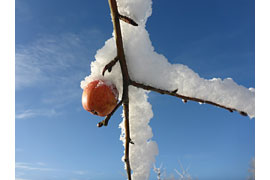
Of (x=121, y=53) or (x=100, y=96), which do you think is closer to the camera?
(x=121, y=53)

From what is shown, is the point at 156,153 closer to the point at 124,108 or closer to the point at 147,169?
the point at 147,169

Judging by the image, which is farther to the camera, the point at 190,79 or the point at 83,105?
the point at 83,105

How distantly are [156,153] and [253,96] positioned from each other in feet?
1.59

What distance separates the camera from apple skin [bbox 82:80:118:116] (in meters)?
0.96

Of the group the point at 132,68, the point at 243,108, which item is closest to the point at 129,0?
the point at 132,68

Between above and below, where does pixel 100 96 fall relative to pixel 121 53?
below

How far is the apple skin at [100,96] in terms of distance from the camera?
0.96 meters

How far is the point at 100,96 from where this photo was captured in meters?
0.97

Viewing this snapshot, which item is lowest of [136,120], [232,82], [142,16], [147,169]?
[147,169]

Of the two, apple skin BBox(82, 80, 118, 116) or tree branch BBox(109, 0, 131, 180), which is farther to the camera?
apple skin BBox(82, 80, 118, 116)

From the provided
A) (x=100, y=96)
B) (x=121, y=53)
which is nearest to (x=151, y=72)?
(x=121, y=53)

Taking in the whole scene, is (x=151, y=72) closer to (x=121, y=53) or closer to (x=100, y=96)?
(x=121, y=53)

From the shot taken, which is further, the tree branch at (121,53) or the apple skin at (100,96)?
the apple skin at (100,96)

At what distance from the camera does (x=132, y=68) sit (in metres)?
0.89
